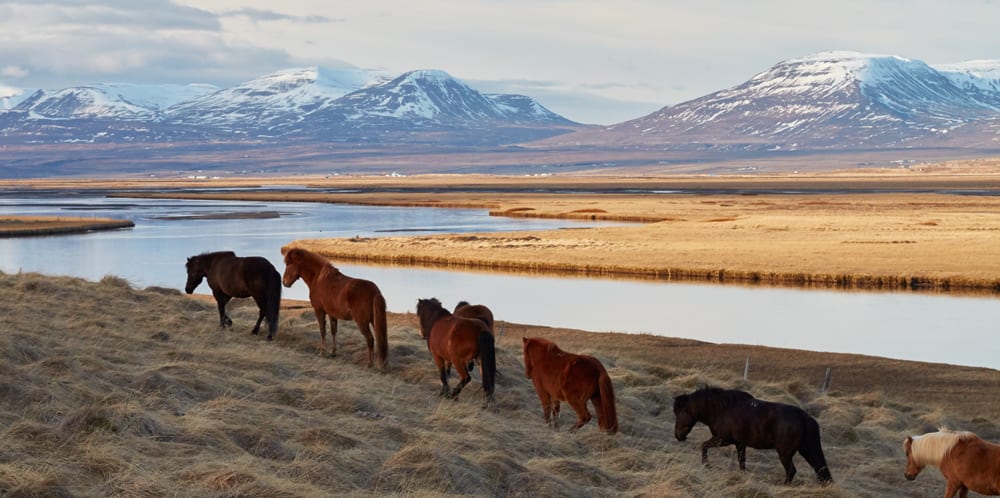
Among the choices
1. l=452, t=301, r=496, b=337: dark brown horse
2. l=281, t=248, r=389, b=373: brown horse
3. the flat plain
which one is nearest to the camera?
the flat plain

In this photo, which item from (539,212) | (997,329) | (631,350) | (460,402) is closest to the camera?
(460,402)

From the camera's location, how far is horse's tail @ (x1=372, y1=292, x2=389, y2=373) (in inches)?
610

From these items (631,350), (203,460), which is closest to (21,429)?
(203,460)

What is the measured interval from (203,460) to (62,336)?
6017 millimetres

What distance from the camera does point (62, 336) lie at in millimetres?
14734

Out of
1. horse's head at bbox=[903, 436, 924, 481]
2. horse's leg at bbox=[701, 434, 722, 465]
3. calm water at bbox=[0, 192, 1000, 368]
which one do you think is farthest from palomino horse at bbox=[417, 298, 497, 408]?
calm water at bbox=[0, 192, 1000, 368]

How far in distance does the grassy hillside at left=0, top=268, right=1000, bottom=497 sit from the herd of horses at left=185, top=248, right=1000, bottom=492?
1.01 feet

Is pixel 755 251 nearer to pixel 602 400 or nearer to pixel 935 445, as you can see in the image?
pixel 602 400

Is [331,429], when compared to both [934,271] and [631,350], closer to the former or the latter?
[631,350]

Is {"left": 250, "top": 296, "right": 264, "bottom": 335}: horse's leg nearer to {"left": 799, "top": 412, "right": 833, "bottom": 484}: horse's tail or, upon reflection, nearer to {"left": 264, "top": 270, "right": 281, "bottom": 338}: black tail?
{"left": 264, "top": 270, "right": 281, "bottom": 338}: black tail

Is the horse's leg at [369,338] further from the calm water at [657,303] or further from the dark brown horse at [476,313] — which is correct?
the calm water at [657,303]

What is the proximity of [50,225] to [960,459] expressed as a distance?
64.8 meters

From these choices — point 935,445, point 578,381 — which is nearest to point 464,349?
point 578,381

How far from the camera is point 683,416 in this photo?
12.7 meters
